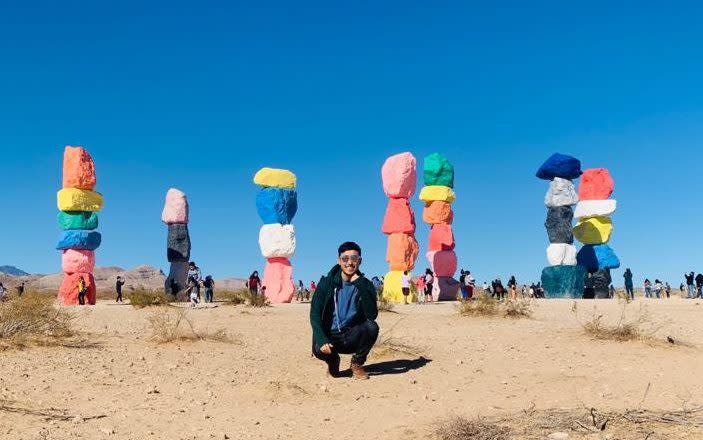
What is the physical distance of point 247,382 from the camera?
253 inches

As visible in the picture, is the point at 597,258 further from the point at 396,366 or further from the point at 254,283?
the point at 396,366

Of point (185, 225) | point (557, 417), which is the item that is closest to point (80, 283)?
point (185, 225)

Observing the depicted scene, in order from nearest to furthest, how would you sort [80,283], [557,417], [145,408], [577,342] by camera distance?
[557,417], [145,408], [577,342], [80,283]

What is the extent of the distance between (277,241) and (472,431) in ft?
58.4

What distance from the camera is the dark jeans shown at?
6.53m

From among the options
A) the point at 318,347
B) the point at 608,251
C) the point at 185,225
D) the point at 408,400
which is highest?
the point at 185,225

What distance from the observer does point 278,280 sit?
21.9m

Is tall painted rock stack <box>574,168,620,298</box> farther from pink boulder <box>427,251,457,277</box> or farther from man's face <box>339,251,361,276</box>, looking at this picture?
man's face <box>339,251,361,276</box>

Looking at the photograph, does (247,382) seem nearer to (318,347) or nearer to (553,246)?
(318,347)

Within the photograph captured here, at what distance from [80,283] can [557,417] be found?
1940 centimetres

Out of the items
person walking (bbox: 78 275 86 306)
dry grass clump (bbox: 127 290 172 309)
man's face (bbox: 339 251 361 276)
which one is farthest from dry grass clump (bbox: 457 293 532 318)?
person walking (bbox: 78 275 86 306)

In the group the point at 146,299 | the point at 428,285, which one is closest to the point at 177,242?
the point at 146,299

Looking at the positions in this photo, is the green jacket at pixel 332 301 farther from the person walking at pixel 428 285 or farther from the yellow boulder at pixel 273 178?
the person walking at pixel 428 285

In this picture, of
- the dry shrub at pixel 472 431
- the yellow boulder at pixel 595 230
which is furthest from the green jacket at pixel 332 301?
the yellow boulder at pixel 595 230
